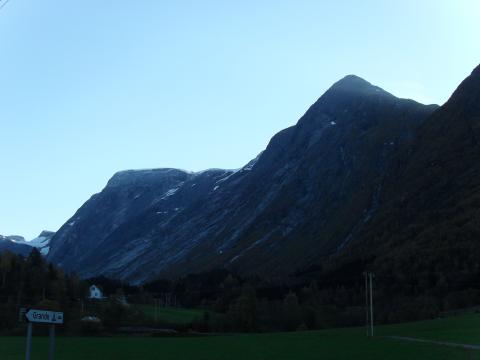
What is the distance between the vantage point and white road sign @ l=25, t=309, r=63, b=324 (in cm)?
2294

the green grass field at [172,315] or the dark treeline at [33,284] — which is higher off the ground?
the dark treeline at [33,284]

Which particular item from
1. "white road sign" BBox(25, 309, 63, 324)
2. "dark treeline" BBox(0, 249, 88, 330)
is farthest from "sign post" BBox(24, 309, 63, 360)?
"dark treeline" BBox(0, 249, 88, 330)

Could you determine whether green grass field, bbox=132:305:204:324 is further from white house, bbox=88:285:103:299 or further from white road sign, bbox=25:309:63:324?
white road sign, bbox=25:309:63:324

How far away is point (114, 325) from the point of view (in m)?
127

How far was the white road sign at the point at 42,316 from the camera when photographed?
75.3ft

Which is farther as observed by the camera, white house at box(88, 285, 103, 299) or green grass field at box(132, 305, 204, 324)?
white house at box(88, 285, 103, 299)

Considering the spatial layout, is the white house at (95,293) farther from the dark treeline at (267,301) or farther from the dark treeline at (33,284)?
the dark treeline at (33,284)

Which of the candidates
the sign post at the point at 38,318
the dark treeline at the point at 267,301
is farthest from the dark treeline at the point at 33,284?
the sign post at the point at 38,318

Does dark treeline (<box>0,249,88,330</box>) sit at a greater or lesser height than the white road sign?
greater

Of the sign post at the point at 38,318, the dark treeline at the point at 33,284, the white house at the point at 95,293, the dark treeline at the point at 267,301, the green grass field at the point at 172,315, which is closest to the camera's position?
the sign post at the point at 38,318

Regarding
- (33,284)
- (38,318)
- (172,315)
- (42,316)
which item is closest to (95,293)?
(33,284)

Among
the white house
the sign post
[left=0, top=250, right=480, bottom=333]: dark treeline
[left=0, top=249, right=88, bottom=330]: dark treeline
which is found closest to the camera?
the sign post

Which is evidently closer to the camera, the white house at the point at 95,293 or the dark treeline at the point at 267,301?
the dark treeline at the point at 267,301

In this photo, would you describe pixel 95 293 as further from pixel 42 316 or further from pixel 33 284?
pixel 42 316
